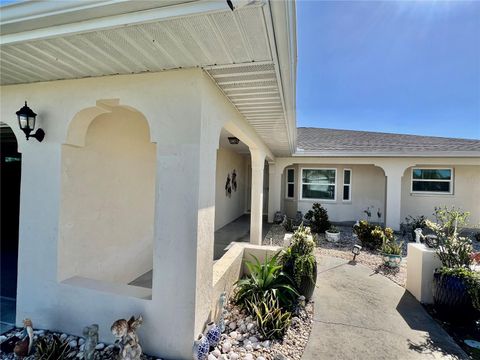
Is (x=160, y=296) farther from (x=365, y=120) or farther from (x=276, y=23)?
(x=365, y=120)

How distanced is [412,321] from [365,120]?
48.9 ft

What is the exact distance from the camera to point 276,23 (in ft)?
5.99

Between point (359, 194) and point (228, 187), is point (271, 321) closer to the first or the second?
point (228, 187)

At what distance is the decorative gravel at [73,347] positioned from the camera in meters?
2.57

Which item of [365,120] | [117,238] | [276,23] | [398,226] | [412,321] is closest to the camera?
[276,23]

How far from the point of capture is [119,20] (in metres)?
1.76

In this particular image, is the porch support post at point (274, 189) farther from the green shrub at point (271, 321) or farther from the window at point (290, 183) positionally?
the green shrub at point (271, 321)

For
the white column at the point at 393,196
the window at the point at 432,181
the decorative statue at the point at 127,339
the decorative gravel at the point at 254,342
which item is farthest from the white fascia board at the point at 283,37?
the window at the point at 432,181

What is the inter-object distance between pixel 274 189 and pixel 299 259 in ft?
22.4

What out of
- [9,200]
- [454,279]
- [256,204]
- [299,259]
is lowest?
[454,279]

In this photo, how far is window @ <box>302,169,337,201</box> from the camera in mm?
11022

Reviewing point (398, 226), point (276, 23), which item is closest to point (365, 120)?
point (398, 226)

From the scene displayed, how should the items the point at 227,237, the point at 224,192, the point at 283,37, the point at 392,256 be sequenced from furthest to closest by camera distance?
the point at 224,192 < the point at 227,237 < the point at 392,256 < the point at 283,37

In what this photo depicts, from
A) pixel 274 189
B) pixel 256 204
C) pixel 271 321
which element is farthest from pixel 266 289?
pixel 274 189
